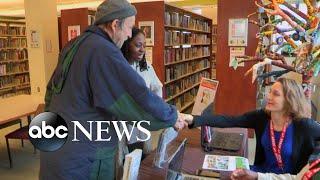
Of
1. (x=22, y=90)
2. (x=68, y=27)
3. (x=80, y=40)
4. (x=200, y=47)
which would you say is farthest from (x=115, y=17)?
(x=22, y=90)

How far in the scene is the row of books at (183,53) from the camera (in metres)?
5.86

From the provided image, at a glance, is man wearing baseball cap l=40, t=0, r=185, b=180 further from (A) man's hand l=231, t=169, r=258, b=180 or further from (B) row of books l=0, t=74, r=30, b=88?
(B) row of books l=0, t=74, r=30, b=88

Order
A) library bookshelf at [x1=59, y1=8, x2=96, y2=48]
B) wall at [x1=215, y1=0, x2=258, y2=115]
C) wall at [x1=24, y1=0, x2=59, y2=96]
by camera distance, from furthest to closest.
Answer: wall at [x1=24, y1=0, x2=59, y2=96] < library bookshelf at [x1=59, y1=8, x2=96, y2=48] < wall at [x1=215, y1=0, x2=258, y2=115]

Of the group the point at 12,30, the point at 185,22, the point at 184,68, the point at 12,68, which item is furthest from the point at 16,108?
the point at 12,30

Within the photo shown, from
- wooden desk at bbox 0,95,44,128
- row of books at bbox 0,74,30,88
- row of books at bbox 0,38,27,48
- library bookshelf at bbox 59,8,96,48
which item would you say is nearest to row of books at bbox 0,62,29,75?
row of books at bbox 0,74,30,88

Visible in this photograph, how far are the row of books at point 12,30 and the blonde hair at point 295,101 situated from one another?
754 cm

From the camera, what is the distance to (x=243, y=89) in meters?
4.79

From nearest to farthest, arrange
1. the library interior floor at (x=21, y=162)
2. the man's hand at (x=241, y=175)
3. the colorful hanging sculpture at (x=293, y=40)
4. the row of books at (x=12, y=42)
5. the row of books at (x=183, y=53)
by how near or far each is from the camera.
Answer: the man's hand at (x=241, y=175)
the colorful hanging sculpture at (x=293, y=40)
the library interior floor at (x=21, y=162)
the row of books at (x=183, y=53)
the row of books at (x=12, y=42)

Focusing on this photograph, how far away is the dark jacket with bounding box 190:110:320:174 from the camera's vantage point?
6.35 feet

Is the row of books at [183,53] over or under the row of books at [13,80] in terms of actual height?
over

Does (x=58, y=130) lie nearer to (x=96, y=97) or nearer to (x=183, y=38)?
(x=96, y=97)

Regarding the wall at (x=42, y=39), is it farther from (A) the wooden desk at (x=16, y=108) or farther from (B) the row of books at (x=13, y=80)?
(B) the row of books at (x=13, y=80)

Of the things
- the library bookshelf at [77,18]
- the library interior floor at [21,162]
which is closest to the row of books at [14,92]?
the library bookshelf at [77,18]

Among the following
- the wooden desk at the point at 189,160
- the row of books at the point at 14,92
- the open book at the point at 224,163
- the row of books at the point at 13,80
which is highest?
the open book at the point at 224,163
